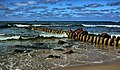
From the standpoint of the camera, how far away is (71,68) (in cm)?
988

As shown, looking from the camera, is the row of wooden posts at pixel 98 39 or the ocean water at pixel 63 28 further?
the ocean water at pixel 63 28

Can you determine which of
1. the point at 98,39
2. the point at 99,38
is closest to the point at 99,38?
the point at 99,38

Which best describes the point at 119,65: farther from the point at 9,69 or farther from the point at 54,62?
the point at 9,69

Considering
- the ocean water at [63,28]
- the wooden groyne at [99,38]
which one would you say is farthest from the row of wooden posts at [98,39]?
the ocean water at [63,28]

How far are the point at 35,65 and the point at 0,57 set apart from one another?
2.86 meters

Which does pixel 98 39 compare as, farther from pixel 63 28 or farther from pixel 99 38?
pixel 63 28

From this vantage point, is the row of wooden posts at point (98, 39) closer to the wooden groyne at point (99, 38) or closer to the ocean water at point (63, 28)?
the wooden groyne at point (99, 38)

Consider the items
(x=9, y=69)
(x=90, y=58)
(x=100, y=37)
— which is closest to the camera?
(x=9, y=69)

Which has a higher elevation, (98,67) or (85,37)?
(98,67)

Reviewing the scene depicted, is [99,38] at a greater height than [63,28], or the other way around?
[99,38]

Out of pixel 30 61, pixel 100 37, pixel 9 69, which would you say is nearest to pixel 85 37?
pixel 100 37

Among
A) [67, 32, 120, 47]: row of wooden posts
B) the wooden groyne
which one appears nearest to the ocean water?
the wooden groyne

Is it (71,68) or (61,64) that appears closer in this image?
(71,68)

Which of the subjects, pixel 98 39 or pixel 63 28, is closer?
pixel 98 39
